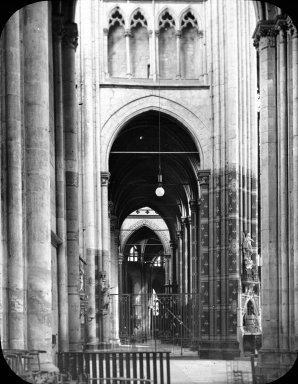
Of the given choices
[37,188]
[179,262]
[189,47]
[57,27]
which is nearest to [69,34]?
[57,27]

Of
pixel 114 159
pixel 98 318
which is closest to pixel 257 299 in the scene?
pixel 98 318

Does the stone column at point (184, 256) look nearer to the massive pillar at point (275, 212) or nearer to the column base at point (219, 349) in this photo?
the column base at point (219, 349)

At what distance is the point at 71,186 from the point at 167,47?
708 inches

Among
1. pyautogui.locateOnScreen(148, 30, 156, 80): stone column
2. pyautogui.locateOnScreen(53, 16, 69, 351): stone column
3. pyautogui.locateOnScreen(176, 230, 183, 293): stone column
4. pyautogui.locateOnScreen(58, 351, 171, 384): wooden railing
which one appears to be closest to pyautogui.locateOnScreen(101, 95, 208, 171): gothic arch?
pyautogui.locateOnScreen(148, 30, 156, 80): stone column

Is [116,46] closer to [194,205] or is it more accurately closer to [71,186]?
[194,205]

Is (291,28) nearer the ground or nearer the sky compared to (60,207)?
nearer the sky

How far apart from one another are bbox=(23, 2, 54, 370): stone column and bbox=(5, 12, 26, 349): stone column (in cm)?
118

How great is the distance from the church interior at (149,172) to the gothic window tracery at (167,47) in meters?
0.06

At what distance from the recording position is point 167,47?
40.2 m

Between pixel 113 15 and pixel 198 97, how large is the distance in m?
5.40

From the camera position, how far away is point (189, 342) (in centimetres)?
4475

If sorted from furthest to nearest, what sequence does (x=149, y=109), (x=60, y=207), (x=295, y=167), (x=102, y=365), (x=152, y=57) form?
(x=152, y=57) → (x=149, y=109) → (x=60, y=207) → (x=295, y=167) → (x=102, y=365)

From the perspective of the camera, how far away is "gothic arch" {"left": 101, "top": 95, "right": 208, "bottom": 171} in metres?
39.1

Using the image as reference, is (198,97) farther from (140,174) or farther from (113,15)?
(140,174)
